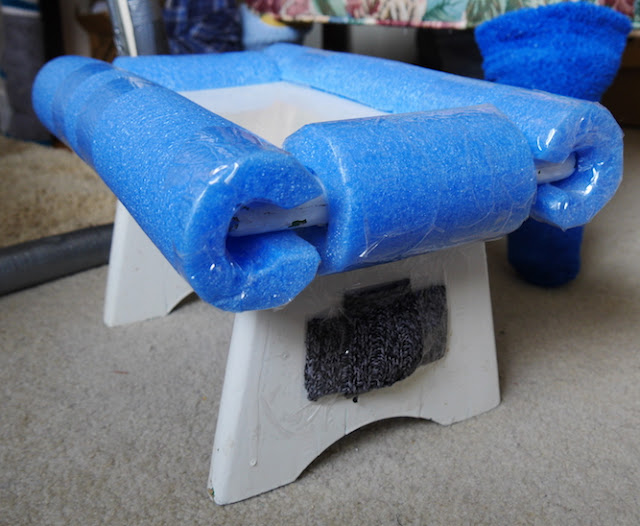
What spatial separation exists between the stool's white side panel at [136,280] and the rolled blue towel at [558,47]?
0.57 m

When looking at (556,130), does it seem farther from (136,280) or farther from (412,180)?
(136,280)

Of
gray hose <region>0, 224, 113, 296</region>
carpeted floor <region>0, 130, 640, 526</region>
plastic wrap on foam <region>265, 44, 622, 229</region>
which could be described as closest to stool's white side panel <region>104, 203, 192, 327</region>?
carpeted floor <region>0, 130, 640, 526</region>

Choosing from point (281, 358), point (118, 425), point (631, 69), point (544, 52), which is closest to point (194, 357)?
point (118, 425)

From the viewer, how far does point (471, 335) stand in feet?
2.39

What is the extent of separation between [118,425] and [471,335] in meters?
0.44

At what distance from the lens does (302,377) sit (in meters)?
0.64

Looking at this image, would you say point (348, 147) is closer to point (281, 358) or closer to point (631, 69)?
point (281, 358)

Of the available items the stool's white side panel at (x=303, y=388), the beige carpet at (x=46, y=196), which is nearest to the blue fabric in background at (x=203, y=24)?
the beige carpet at (x=46, y=196)

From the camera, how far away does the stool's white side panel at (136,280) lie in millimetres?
936

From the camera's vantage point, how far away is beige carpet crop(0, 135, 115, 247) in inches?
50.0

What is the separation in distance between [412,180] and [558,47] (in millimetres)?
431

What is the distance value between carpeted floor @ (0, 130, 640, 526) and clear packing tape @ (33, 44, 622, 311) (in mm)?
277

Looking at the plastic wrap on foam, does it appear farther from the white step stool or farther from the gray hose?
the gray hose

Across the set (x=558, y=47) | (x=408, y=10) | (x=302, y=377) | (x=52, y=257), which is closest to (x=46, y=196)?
(x=52, y=257)
